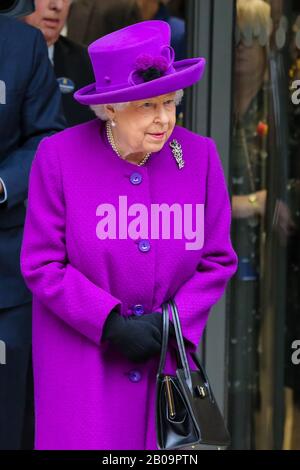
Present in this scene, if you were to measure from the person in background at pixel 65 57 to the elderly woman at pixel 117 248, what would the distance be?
846 mm

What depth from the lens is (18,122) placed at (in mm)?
3680

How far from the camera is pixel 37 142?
3.68 m

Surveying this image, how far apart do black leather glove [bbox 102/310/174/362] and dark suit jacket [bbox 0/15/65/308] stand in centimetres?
74

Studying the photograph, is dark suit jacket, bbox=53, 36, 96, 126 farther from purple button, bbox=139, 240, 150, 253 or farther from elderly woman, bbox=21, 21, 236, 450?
purple button, bbox=139, 240, 150, 253

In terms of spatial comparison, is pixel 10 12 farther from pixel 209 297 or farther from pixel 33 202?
pixel 209 297

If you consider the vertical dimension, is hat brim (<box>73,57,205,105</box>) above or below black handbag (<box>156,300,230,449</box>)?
above

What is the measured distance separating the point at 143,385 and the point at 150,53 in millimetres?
1017

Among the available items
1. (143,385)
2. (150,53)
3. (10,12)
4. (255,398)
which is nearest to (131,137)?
(150,53)

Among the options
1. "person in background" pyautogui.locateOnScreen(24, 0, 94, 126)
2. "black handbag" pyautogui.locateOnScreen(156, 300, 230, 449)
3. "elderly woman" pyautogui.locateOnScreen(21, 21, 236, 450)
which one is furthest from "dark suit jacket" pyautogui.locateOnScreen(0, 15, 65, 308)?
"black handbag" pyautogui.locateOnScreen(156, 300, 230, 449)

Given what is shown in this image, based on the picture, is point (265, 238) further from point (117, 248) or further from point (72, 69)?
point (117, 248)

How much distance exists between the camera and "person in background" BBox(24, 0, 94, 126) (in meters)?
4.06

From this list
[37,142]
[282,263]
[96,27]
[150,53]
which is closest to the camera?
[150,53]

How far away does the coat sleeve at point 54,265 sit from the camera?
3.07 m

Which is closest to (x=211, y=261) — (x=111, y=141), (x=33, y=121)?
(x=111, y=141)
